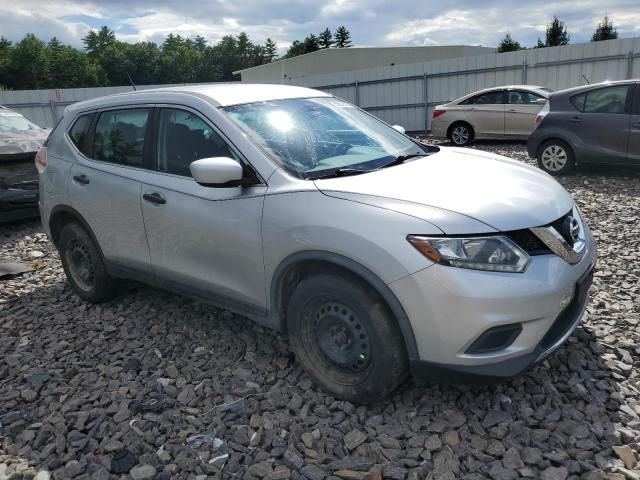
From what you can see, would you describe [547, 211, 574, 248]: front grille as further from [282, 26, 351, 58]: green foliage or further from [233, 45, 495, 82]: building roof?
[282, 26, 351, 58]: green foliage

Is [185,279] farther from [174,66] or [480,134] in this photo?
[174,66]

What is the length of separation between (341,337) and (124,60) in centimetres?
11096

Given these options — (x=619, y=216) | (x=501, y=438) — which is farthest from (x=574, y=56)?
(x=501, y=438)

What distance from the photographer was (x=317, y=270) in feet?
9.27

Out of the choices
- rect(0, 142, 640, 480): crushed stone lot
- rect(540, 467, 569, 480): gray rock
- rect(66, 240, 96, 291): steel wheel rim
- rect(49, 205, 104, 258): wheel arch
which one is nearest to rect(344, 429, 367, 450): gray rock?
rect(0, 142, 640, 480): crushed stone lot

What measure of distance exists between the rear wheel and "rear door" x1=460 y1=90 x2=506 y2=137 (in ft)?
14.1

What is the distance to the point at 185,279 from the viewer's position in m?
3.52

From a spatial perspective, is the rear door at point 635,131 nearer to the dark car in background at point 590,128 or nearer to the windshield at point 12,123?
the dark car in background at point 590,128

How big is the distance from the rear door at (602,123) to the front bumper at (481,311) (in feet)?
21.7

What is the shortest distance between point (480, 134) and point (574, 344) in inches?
431

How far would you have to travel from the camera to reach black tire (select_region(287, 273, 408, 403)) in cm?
260

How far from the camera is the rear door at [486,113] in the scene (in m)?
13.0

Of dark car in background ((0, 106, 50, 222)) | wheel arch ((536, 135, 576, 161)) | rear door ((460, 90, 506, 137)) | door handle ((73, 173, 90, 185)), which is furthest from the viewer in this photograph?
rear door ((460, 90, 506, 137))

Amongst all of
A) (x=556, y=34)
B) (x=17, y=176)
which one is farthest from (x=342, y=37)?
(x=17, y=176)
